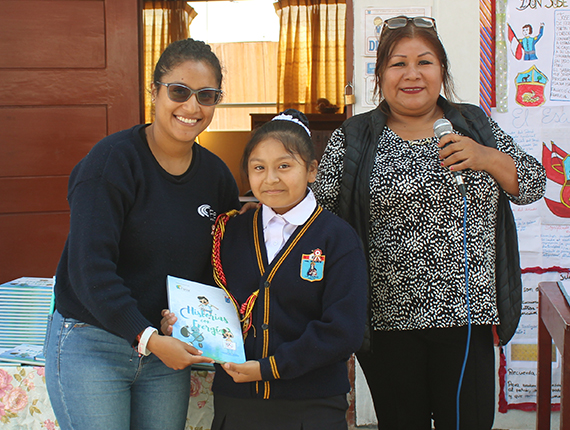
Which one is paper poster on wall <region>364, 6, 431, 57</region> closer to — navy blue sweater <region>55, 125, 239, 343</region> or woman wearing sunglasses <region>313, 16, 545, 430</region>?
woman wearing sunglasses <region>313, 16, 545, 430</region>

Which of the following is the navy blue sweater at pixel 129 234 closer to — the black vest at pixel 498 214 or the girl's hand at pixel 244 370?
the girl's hand at pixel 244 370

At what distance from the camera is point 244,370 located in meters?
1.46

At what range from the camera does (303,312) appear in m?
1.56

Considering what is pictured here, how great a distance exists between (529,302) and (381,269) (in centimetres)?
186

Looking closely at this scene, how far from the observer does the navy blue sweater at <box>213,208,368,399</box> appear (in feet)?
4.83

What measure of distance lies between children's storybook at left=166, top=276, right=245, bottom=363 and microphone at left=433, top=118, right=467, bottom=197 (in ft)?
2.76

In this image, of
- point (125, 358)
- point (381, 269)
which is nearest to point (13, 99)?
point (125, 358)

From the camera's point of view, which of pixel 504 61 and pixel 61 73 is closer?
pixel 504 61

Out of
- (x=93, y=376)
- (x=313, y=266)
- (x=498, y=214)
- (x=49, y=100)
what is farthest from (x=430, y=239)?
(x=49, y=100)

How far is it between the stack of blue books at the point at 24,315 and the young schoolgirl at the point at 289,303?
1.14 m

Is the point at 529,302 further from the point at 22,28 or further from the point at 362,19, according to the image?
the point at 22,28

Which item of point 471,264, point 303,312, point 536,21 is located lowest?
point 303,312

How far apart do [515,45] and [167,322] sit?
110 inches

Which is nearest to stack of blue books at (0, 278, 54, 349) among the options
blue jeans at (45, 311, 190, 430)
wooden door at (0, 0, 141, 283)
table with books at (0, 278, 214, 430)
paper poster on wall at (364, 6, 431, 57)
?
table with books at (0, 278, 214, 430)
